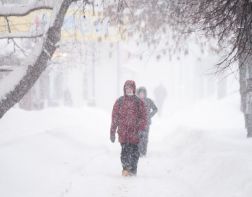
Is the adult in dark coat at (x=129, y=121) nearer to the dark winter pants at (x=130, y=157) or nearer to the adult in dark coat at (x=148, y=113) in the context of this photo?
the dark winter pants at (x=130, y=157)

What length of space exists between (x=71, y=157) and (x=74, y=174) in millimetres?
2487

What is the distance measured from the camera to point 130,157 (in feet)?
39.2

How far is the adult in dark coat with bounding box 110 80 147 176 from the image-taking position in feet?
39.4

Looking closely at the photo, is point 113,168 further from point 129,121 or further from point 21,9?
point 21,9

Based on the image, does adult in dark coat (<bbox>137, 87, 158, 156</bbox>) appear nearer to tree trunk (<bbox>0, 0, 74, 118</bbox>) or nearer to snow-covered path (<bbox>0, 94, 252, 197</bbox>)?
snow-covered path (<bbox>0, 94, 252, 197</bbox>)

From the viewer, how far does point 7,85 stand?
353 inches

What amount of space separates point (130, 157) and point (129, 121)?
736 millimetres

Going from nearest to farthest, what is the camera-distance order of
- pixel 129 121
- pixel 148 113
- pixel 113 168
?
pixel 129 121, pixel 113 168, pixel 148 113

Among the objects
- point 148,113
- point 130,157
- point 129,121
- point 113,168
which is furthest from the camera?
point 148,113

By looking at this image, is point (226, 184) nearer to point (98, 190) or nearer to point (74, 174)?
point (98, 190)

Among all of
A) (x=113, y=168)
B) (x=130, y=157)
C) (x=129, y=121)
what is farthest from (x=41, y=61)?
(x=113, y=168)

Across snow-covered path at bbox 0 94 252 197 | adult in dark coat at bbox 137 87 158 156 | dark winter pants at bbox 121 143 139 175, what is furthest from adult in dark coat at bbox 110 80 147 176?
adult in dark coat at bbox 137 87 158 156

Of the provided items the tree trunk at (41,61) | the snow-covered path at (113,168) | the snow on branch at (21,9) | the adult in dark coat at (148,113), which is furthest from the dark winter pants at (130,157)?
the snow on branch at (21,9)

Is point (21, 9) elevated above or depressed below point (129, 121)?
above
